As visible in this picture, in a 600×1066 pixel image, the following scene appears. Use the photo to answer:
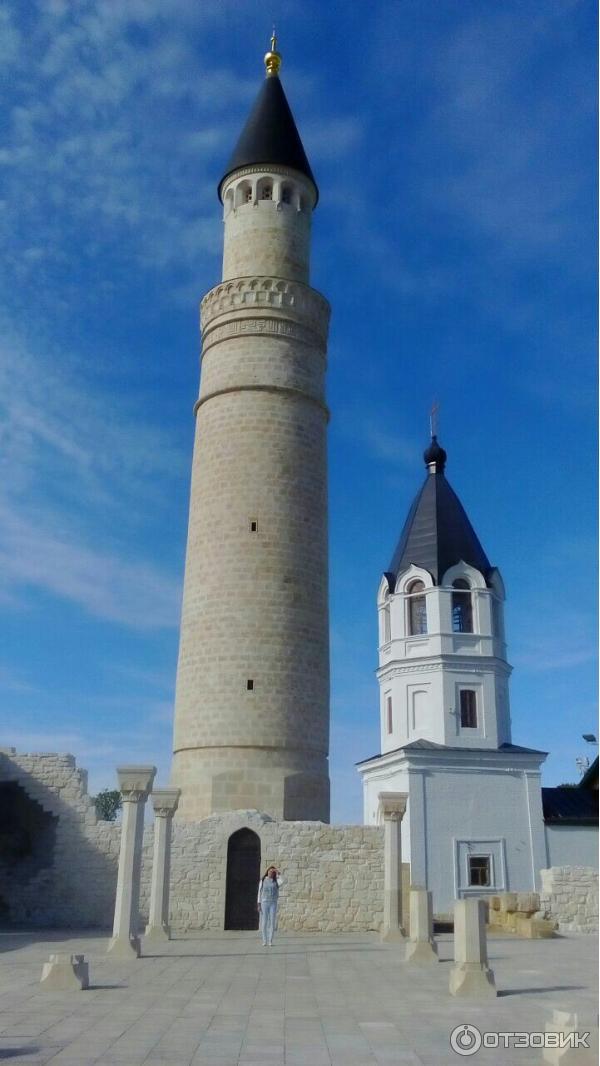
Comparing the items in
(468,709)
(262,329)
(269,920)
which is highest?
(262,329)

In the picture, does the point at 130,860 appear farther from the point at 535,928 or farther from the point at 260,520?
the point at 535,928

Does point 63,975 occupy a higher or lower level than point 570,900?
lower

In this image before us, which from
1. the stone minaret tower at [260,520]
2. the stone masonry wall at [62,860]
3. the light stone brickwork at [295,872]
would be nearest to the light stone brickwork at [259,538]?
the stone minaret tower at [260,520]

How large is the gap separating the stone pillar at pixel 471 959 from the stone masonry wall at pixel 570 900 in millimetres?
12597

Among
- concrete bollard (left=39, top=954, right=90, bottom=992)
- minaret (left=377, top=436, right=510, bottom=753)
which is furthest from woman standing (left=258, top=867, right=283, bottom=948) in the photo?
minaret (left=377, top=436, right=510, bottom=753)

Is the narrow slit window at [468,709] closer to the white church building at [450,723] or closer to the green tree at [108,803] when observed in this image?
the white church building at [450,723]

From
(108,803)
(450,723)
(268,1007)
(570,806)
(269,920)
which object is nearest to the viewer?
(268,1007)

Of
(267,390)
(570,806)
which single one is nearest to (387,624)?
(570,806)

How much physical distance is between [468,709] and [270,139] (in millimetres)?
18552

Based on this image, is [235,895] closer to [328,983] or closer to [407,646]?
[328,983]

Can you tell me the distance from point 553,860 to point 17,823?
16073 mm

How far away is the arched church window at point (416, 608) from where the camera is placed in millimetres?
30500

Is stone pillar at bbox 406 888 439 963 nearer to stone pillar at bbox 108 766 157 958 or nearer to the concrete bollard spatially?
stone pillar at bbox 108 766 157 958

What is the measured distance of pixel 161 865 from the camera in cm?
1639
